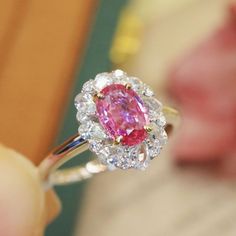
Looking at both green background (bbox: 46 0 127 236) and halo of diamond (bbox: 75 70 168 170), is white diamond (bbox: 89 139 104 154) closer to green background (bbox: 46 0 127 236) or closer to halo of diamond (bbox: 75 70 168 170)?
halo of diamond (bbox: 75 70 168 170)

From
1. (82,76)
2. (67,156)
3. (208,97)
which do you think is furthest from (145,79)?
(67,156)

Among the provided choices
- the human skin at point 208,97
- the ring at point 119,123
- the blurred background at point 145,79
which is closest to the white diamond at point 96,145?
the ring at point 119,123

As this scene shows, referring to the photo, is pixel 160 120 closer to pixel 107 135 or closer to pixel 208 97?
pixel 107 135

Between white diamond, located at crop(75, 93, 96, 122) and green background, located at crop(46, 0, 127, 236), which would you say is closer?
white diamond, located at crop(75, 93, 96, 122)

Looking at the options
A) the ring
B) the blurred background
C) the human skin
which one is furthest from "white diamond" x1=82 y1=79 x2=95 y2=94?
the human skin

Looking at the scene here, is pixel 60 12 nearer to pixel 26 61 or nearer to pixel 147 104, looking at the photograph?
pixel 26 61

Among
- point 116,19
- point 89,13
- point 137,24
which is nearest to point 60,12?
point 89,13

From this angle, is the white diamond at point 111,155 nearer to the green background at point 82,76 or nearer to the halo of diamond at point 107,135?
the halo of diamond at point 107,135
